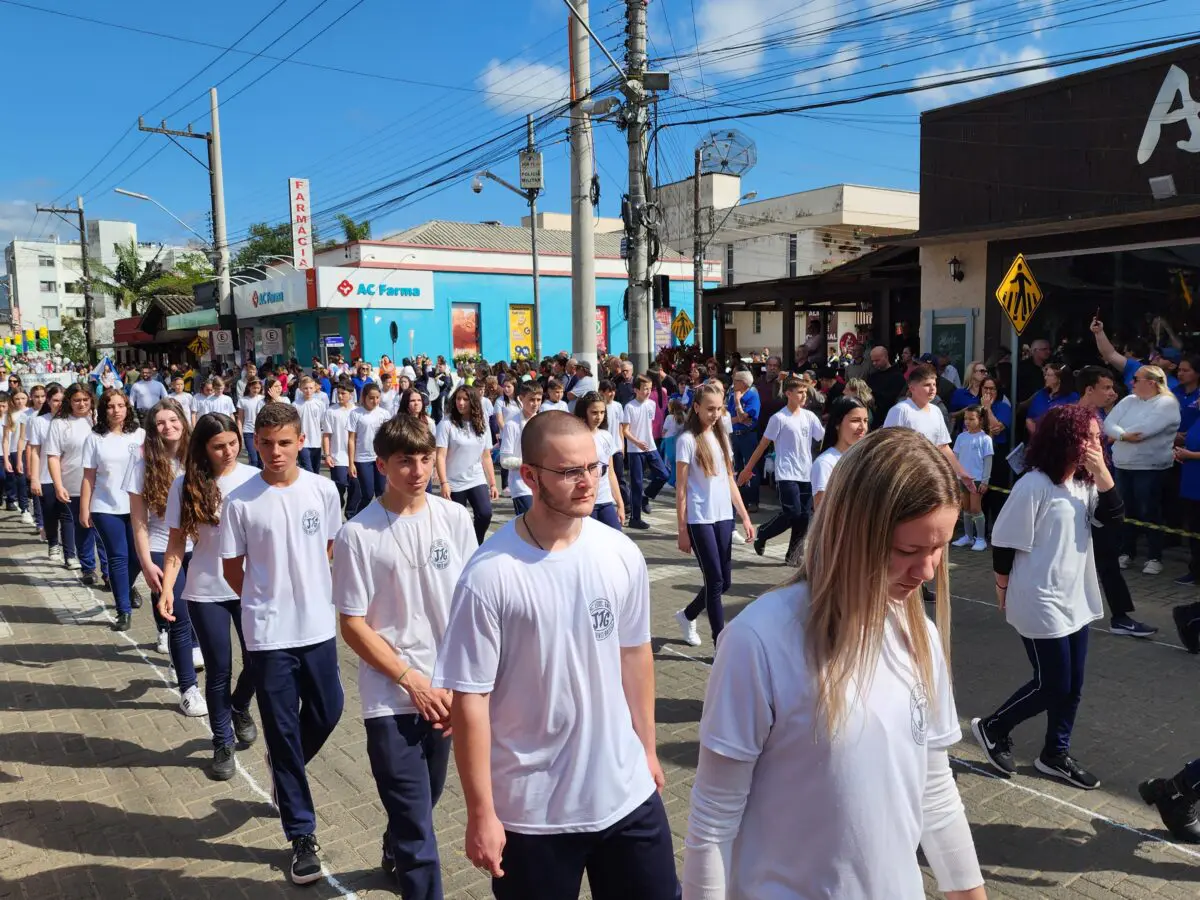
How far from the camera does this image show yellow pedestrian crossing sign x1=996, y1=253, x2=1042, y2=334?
1024cm

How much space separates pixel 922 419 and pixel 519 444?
367cm

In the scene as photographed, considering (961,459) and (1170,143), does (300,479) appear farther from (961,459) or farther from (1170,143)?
(1170,143)

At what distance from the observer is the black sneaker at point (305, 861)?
3.76 metres

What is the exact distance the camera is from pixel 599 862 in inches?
99.1

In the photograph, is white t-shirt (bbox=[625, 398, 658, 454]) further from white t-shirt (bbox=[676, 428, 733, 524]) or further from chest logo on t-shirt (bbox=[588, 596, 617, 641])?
chest logo on t-shirt (bbox=[588, 596, 617, 641])

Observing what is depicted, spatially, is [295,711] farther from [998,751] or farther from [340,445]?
[340,445]

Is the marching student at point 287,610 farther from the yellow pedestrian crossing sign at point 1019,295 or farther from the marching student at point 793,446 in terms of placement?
the yellow pedestrian crossing sign at point 1019,295

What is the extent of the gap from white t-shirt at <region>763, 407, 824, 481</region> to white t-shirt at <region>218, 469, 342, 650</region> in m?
5.27

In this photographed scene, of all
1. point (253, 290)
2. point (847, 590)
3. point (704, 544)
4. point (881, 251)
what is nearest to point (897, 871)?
point (847, 590)

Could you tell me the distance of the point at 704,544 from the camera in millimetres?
6324

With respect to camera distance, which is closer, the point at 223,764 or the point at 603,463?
the point at 223,764

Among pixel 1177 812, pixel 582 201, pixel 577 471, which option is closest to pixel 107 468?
pixel 577 471

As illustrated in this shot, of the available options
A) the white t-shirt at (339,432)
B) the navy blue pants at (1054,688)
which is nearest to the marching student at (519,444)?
the white t-shirt at (339,432)

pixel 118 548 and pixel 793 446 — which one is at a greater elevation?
pixel 793 446
